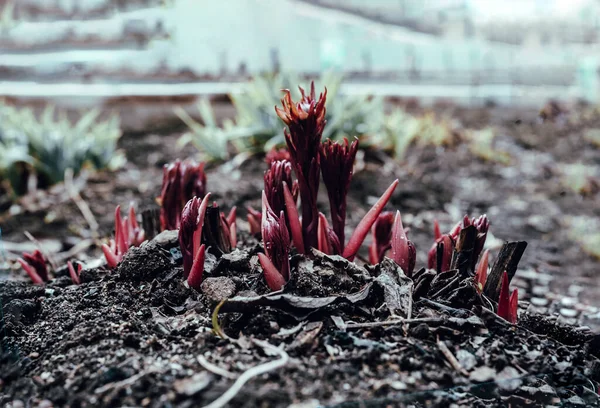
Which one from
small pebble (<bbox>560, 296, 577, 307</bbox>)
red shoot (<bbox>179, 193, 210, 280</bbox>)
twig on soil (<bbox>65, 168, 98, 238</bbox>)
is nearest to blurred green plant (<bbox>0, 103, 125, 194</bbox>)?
twig on soil (<bbox>65, 168, 98, 238</bbox>)

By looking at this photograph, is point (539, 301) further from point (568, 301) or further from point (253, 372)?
point (253, 372)

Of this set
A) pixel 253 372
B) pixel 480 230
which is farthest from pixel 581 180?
pixel 253 372

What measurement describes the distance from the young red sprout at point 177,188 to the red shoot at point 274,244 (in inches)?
19.4

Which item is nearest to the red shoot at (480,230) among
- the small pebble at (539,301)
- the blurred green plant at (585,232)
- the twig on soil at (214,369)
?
the twig on soil at (214,369)

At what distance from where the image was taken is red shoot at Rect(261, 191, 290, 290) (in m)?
1.46

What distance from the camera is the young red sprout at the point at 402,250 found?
63.3 inches

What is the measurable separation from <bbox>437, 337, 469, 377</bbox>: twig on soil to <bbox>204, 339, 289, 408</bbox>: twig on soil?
354 mm

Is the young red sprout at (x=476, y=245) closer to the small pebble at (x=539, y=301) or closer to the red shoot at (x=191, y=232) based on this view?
the red shoot at (x=191, y=232)

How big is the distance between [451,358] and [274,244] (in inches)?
20.2

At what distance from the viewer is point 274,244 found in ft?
4.85

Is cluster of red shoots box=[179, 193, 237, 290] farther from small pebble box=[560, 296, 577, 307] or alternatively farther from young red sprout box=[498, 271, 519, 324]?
small pebble box=[560, 296, 577, 307]

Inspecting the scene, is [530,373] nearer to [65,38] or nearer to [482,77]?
[65,38]

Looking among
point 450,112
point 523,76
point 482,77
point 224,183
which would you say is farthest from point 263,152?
point 523,76

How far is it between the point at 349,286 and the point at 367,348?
0.89ft
